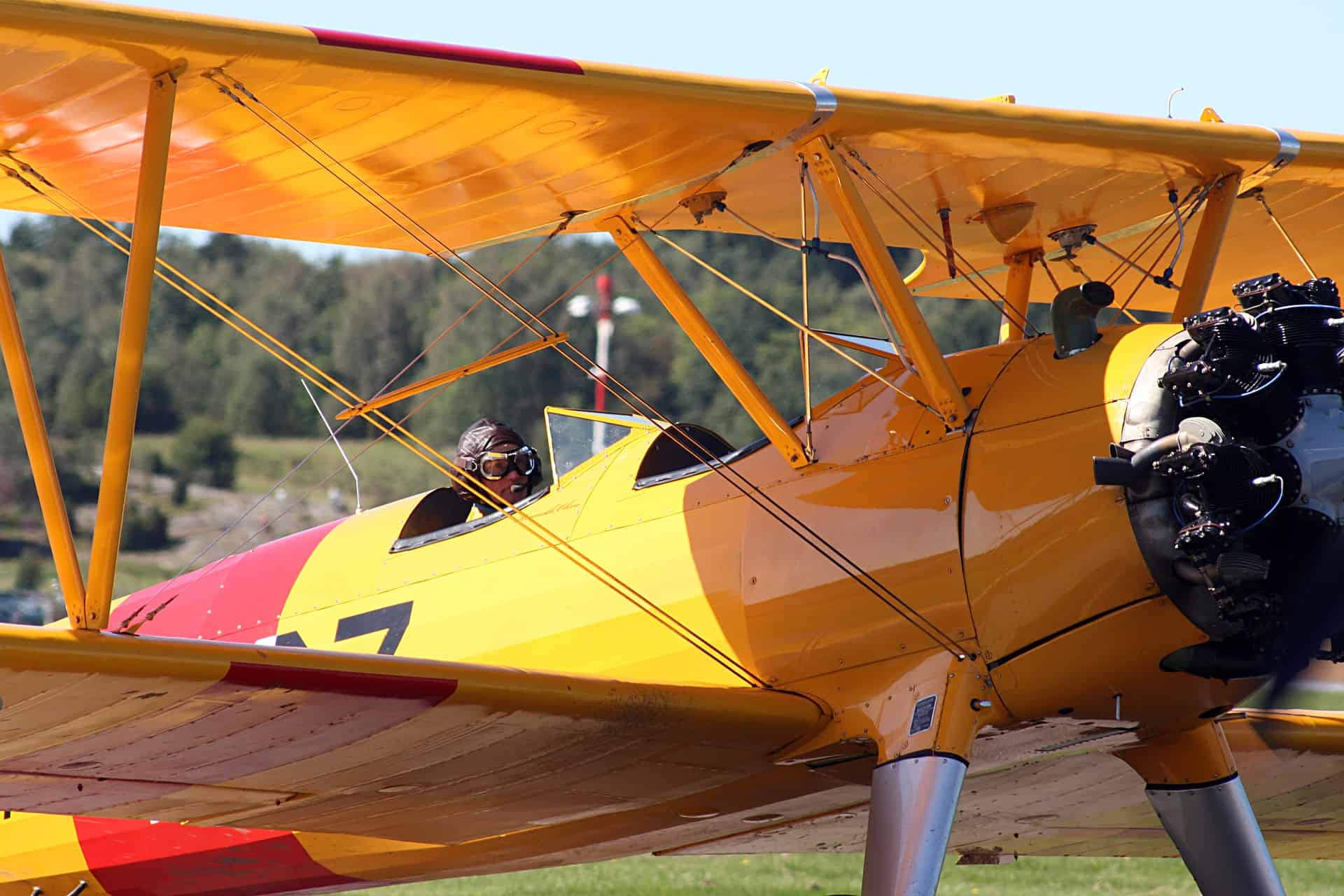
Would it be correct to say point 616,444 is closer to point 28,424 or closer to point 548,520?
point 548,520

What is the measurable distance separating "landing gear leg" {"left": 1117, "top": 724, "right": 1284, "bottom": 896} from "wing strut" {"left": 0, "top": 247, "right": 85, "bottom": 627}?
12.8 feet

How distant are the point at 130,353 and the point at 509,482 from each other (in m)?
3.62

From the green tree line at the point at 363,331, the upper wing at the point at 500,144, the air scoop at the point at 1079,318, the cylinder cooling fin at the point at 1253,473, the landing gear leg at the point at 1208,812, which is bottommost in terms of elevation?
the green tree line at the point at 363,331

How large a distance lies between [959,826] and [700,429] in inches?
91.5

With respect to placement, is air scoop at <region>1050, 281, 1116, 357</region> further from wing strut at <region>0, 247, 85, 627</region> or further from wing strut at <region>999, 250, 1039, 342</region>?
wing strut at <region>0, 247, 85, 627</region>

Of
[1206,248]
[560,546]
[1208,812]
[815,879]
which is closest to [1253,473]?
[1206,248]

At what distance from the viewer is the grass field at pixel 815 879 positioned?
11.7 m

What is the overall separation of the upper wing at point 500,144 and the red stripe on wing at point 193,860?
2.60 metres

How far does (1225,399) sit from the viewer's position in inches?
213

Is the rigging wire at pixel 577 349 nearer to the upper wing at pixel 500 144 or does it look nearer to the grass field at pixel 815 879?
the upper wing at pixel 500 144

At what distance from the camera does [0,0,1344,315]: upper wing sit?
5391mm

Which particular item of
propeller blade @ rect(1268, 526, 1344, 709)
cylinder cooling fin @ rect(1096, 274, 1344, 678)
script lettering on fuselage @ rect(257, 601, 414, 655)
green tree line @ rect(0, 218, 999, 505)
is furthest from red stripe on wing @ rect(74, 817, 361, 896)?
green tree line @ rect(0, 218, 999, 505)

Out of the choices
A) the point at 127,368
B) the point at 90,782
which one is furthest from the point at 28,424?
the point at 90,782

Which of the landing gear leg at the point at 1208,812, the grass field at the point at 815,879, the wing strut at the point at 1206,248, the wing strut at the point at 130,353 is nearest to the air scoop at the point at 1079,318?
the wing strut at the point at 1206,248
